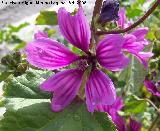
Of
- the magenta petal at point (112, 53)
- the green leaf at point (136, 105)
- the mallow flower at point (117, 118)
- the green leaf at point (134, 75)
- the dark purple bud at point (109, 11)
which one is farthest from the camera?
the green leaf at point (136, 105)

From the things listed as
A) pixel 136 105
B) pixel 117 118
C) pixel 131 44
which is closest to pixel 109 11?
pixel 131 44

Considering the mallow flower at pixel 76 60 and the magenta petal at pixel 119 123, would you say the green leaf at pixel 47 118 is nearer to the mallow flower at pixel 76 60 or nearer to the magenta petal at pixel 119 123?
the mallow flower at pixel 76 60

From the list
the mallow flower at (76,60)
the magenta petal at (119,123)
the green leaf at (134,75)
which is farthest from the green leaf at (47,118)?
the green leaf at (134,75)

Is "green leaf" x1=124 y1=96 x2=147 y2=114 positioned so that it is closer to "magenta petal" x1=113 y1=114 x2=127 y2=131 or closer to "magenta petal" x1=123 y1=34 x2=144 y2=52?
"magenta petal" x1=113 y1=114 x2=127 y2=131

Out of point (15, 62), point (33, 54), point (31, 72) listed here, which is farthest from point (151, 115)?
point (33, 54)

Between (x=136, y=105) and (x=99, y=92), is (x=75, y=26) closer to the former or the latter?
(x=99, y=92)

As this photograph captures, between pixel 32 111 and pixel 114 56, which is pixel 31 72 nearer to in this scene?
pixel 32 111

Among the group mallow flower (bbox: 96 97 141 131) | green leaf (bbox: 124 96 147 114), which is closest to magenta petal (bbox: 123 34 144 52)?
mallow flower (bbox: 96 97 141 131)
